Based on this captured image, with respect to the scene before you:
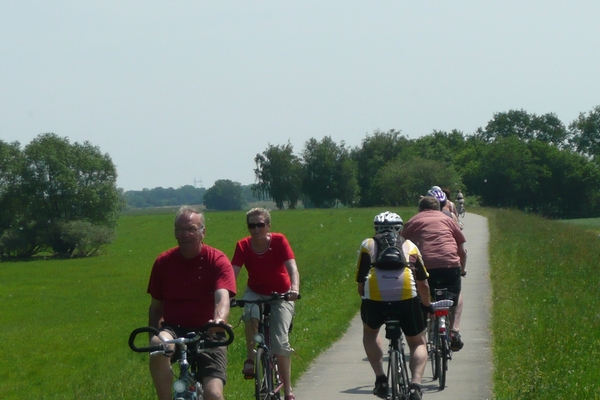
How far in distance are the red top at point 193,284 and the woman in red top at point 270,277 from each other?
1.96 m

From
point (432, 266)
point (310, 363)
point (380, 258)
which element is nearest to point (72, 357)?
point (310, 363)

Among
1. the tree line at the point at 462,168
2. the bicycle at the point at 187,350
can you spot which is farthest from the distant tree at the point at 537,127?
the bicycle at the point at 187,350

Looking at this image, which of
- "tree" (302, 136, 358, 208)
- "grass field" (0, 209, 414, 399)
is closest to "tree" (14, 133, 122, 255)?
"grass field" (0, 209, 414, 399)

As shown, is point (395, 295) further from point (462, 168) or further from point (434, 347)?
point (462, 168)

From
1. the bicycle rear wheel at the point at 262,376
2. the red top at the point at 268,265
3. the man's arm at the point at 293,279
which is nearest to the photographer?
the bicycle rear wheel at the point at 262,376

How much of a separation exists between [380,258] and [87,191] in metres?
78.8

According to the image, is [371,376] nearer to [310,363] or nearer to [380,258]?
[310,363]

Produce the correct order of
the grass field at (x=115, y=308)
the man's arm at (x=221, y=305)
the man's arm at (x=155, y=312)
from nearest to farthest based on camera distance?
1. the man's arm at (x=221, y=305)
2. the man's arm at (x=155, y=312)
3. the grass field at (x=115, y=308)

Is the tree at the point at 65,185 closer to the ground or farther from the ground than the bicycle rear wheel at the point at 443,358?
farther from the ground

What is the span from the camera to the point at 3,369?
24.1 meters

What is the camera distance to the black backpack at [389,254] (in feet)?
22.4

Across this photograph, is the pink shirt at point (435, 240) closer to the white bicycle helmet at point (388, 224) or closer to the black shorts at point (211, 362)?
the white bicycle helmet at point (388, 224)

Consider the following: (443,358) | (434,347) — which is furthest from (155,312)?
(434,347)

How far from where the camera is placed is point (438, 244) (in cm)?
957
